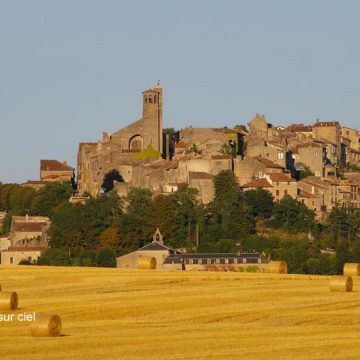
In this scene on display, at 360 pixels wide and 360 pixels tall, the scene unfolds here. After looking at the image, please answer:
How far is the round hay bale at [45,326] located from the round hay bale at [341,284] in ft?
35.9

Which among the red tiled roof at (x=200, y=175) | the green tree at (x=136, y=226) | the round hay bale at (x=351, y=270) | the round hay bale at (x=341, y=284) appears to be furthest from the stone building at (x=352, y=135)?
the round hay bale at (x=341, y=284)

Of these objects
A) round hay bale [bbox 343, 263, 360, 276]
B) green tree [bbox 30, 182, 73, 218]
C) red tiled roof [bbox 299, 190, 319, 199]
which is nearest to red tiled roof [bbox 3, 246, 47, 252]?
green tree [bbox 30, 182, 73, 218]

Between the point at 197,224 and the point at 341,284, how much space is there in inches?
1972

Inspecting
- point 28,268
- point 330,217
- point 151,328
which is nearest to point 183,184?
point 330,217

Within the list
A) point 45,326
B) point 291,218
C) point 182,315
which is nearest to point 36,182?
point 291,218

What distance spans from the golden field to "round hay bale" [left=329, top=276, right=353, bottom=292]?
39cm

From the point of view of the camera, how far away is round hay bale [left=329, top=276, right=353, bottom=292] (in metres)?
38.2

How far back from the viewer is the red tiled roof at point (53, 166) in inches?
4446

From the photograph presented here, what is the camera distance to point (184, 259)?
263 feet

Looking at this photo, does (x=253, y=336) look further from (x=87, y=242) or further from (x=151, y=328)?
(x=87, y=242)

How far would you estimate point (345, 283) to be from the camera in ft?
125

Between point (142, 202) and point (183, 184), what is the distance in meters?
3.11

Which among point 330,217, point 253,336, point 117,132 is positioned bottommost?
point 253,336

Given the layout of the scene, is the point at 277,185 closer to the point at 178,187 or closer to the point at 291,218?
the point at 291,218
